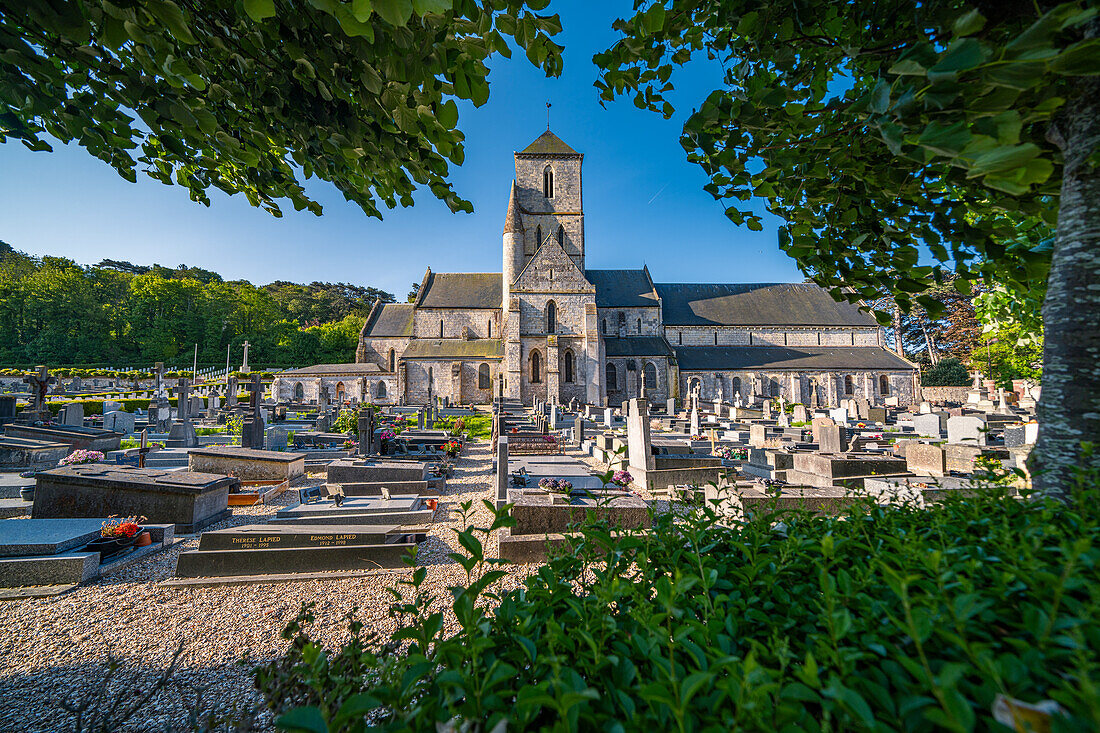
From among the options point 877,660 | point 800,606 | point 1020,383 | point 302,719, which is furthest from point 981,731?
point 1020,383

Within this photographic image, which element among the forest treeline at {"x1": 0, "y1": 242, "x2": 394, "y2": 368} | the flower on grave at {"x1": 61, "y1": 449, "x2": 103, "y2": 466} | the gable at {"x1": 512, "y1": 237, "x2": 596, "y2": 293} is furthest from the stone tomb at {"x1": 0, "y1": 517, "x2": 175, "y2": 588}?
the forest treeline at {"x1": 0, "y1": 242, "x2": 394, "y2": 368}

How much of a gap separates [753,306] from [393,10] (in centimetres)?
4184

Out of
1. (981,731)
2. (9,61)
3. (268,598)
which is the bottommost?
(268,598)

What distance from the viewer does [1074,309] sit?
7.55ft

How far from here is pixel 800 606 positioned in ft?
4.68

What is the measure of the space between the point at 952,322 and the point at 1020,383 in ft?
77.6

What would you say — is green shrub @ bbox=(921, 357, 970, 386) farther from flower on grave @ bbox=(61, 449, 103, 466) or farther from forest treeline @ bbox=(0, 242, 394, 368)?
forest treeline @ bbox=(0, 242, 394, 368)

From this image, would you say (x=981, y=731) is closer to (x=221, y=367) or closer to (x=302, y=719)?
(x=302, y=719)

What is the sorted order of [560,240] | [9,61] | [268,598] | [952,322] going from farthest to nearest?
[952,322] → [560,240] → [268,598] → [9,61]

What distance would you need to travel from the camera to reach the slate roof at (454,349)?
104ft

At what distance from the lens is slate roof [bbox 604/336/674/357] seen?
109 feet

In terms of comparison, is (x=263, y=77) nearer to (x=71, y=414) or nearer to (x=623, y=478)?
(x=623, y=478)

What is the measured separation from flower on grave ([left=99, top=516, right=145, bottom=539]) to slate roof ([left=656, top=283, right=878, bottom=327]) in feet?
116

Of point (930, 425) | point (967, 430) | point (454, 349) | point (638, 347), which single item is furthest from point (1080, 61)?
point (638, 347)
